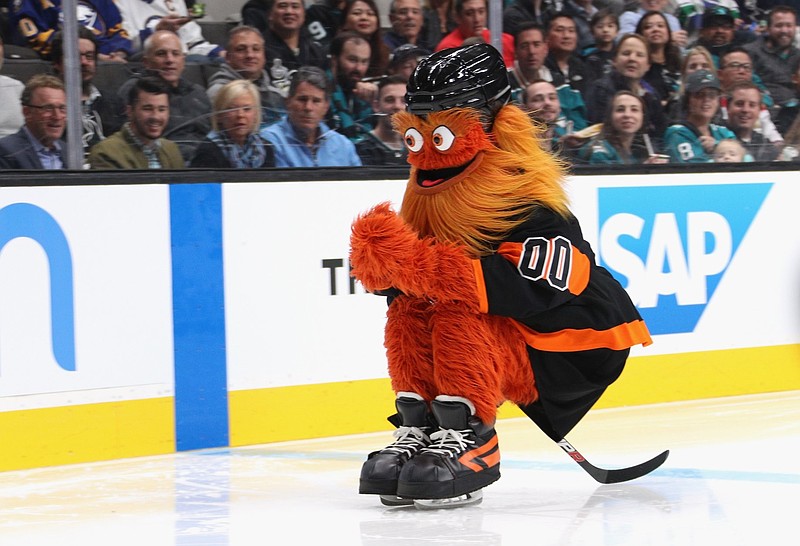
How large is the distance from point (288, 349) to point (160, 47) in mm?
1005

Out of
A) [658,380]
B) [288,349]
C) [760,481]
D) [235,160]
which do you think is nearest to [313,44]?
[235,160]

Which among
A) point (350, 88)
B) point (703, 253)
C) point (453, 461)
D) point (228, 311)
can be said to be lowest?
point (453, 461)

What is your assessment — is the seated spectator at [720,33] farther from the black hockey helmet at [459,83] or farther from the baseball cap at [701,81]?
the black hockey helmet at [459,83]

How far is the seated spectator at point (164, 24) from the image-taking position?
146 inches

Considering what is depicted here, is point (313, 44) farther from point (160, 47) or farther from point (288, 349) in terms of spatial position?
point (288, 349)

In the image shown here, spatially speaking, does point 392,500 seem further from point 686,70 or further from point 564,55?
point 686,70

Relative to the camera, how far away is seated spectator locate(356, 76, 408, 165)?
162 inches

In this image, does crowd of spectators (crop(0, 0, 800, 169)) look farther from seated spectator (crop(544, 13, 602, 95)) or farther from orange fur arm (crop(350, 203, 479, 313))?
orange fur arm (crop(350, 203, 479, 313))

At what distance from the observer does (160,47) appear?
373 centimetres

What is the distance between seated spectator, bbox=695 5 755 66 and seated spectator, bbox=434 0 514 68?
3.49 feet

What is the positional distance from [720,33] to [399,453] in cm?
298

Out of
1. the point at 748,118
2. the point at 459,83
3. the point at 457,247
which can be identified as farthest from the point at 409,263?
the point at 748,118

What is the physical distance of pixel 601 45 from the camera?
469cm

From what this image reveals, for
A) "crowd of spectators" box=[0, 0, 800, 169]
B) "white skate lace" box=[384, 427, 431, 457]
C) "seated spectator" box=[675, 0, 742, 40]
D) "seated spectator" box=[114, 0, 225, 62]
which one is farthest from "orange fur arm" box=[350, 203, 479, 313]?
"seated spectator" box=[675, 0, 742, 40]
